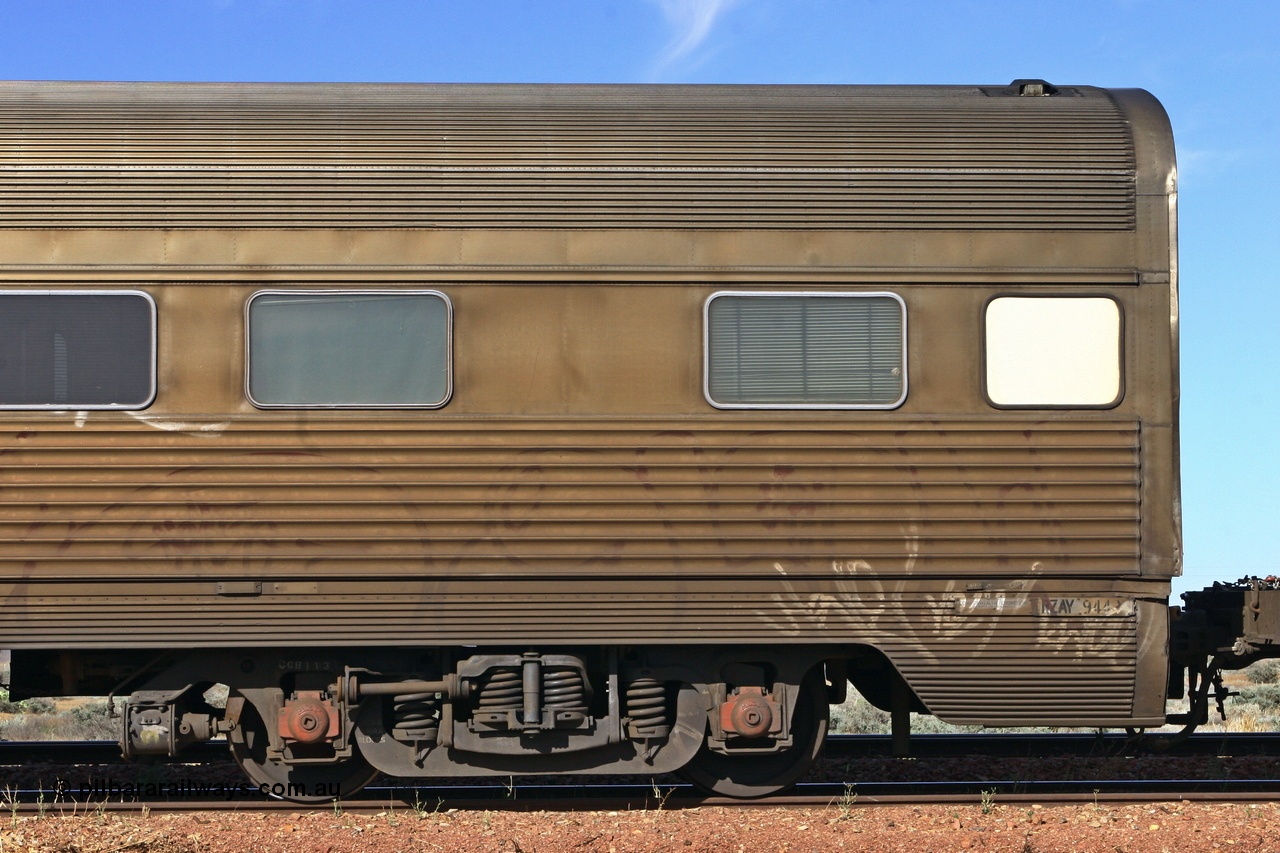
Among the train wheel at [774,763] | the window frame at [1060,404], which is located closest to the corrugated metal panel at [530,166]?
the window frame at [1060,404]

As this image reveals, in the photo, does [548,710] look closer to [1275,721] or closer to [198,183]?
[198,183]

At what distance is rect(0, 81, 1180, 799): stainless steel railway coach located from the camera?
20.0ft

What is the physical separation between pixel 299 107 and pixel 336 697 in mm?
3219

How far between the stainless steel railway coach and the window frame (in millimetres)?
23

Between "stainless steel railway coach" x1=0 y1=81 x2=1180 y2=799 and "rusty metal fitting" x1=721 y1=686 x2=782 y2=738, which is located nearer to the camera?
"stainless steel railway coach" x1=0 y1=81 x2=1180 y2=799

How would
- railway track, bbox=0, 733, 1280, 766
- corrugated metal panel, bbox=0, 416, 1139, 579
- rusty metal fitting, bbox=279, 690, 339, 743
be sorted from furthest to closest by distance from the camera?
railway track, bbox=0, 733, 1280, 766 → rusty metal fitting, bbox=279, 690, 339, 743 → corrugated metal panel, bbox=0, 416, 1139, 579

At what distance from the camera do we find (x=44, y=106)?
6.52 m

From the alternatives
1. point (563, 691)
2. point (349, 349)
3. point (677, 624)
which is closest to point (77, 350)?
point (349, 349)

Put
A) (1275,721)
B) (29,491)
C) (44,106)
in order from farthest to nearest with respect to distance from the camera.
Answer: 1. (1275,721)
2. (44,106)
3. (29,491)

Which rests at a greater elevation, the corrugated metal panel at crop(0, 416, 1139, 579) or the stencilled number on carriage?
the corrugated metal panel at crop(0, 416, 1139, 579)

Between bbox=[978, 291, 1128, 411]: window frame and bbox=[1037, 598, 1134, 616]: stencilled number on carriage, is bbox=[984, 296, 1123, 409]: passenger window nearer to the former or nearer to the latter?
bbox=[978, 291, 1128, 411]: window frame

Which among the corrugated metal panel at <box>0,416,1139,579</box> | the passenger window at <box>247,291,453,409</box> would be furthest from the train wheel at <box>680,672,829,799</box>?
the passenger window at <box>247,291,453,409</box>

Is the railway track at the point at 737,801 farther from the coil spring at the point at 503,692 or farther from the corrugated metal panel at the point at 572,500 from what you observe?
the corrugated metal panel at the point at 572,500

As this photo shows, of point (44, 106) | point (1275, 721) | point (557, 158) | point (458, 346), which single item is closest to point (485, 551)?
point (458, 346)
